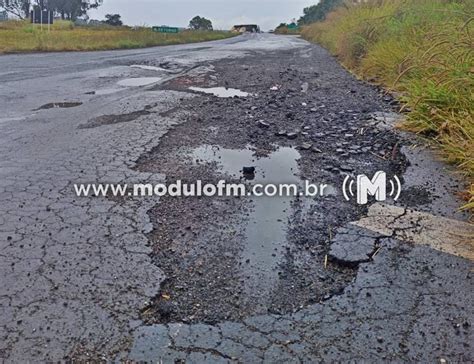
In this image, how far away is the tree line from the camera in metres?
53.7

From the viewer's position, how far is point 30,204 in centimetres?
306

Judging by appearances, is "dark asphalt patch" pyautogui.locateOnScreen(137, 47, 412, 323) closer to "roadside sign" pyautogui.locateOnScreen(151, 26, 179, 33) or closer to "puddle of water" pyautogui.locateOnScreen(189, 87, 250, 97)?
"puddle of water" pyautogui.locateOnScreen(189, 87, 250, 97)

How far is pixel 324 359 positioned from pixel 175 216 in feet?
5.31

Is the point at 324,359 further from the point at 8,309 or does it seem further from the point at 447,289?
the point at 8,309

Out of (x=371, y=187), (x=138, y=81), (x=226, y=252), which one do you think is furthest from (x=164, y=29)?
(x=226, y=252)

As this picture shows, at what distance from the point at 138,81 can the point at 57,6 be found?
56798mm

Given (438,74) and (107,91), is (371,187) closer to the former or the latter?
(438,74)

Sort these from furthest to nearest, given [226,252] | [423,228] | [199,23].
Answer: [199,23] < [423,228] < [226,252]

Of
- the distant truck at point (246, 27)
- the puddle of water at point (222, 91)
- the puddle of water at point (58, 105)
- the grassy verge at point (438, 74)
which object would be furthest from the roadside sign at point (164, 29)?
the distant truck at point (246, 27)

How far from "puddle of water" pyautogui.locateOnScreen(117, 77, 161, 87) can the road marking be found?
6.77m

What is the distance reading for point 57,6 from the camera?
55.8 metres

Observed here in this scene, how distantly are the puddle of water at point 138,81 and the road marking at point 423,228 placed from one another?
22.2ft

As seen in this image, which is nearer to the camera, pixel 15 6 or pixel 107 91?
pixel 107 91

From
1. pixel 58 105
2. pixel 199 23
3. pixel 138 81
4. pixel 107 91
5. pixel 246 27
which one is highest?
pixel 246 27
